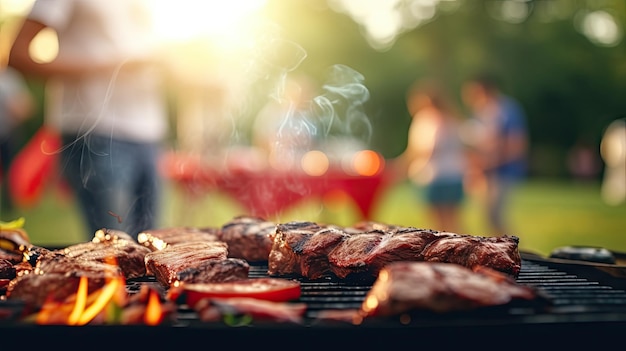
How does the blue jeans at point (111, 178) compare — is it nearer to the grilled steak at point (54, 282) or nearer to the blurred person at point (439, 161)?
the grilled steak at point (54, 282)

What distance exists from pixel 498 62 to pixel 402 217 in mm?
27127

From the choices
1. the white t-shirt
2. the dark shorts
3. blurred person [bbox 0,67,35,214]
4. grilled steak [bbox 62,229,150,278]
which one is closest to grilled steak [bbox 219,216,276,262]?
grilled steak [bbox 62,229,150,278]

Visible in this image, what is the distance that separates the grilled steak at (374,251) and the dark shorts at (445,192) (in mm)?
7257

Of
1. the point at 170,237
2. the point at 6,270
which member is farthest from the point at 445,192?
the point at 6,270

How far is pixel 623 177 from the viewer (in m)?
22.5

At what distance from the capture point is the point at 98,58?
4629 mm

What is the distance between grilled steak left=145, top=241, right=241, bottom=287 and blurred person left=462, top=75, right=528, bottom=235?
27.6 ft

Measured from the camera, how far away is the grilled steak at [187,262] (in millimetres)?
2723

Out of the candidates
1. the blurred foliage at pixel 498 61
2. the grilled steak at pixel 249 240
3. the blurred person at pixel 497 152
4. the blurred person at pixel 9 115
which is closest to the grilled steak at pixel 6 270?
the grilled steak at pixel 249 240

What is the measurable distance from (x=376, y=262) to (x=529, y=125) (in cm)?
3912

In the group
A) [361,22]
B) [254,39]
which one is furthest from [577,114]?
[254,39]

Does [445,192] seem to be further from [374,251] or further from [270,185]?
[374,251]

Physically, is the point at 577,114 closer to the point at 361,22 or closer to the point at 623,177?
the point at 361,22

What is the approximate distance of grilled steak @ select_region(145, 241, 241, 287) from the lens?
272cm
